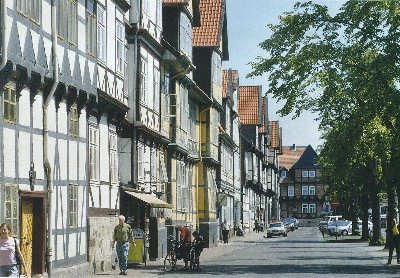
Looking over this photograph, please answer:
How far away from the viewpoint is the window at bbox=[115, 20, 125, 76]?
33062 millimetres

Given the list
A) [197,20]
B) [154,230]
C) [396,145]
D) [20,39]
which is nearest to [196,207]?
[197,20]

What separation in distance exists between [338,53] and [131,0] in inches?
315

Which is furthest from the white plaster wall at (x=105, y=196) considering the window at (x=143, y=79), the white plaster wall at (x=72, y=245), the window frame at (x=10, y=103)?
the window frame at (x=10, y=103)

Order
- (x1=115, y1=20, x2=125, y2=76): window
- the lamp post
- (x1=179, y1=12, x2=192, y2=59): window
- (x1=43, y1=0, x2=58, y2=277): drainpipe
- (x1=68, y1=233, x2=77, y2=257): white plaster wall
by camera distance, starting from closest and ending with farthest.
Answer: the lamp post
(x1=43, y1=0, x2=58, y2=277): drainpipe
(x1=68, y1=233, x2=77, y2=257): white plaster wall
(x1=115, y1=20, x2=125, y2=76): window
(x1=179, y1=12, x2=192, y2=59): window

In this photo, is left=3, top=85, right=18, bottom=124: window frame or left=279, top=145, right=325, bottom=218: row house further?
left=279, top=145, right=325, bottom=218: row house

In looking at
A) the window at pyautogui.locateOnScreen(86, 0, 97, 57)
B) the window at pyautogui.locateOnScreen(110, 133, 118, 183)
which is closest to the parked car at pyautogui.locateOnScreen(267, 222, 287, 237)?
the window at pyautogui.locateOnScreen(110, 133, 118, 183)

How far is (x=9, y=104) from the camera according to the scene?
21.5 metres

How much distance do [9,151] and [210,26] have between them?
39.2 m

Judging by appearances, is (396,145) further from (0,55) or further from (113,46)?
(0,55)

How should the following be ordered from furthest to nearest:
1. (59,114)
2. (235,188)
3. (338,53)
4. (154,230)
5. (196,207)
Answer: (235,188) < (196,207) < (154,230) < (338,53) < (59,114)

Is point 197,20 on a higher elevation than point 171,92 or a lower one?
higher

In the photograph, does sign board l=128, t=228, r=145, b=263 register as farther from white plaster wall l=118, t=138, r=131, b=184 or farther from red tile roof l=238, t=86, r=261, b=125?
red tile roof l=238, t=86, r=261, b=125

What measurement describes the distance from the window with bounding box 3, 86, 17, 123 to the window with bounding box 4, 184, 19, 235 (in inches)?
60.1

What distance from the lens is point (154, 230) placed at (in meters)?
38.7
